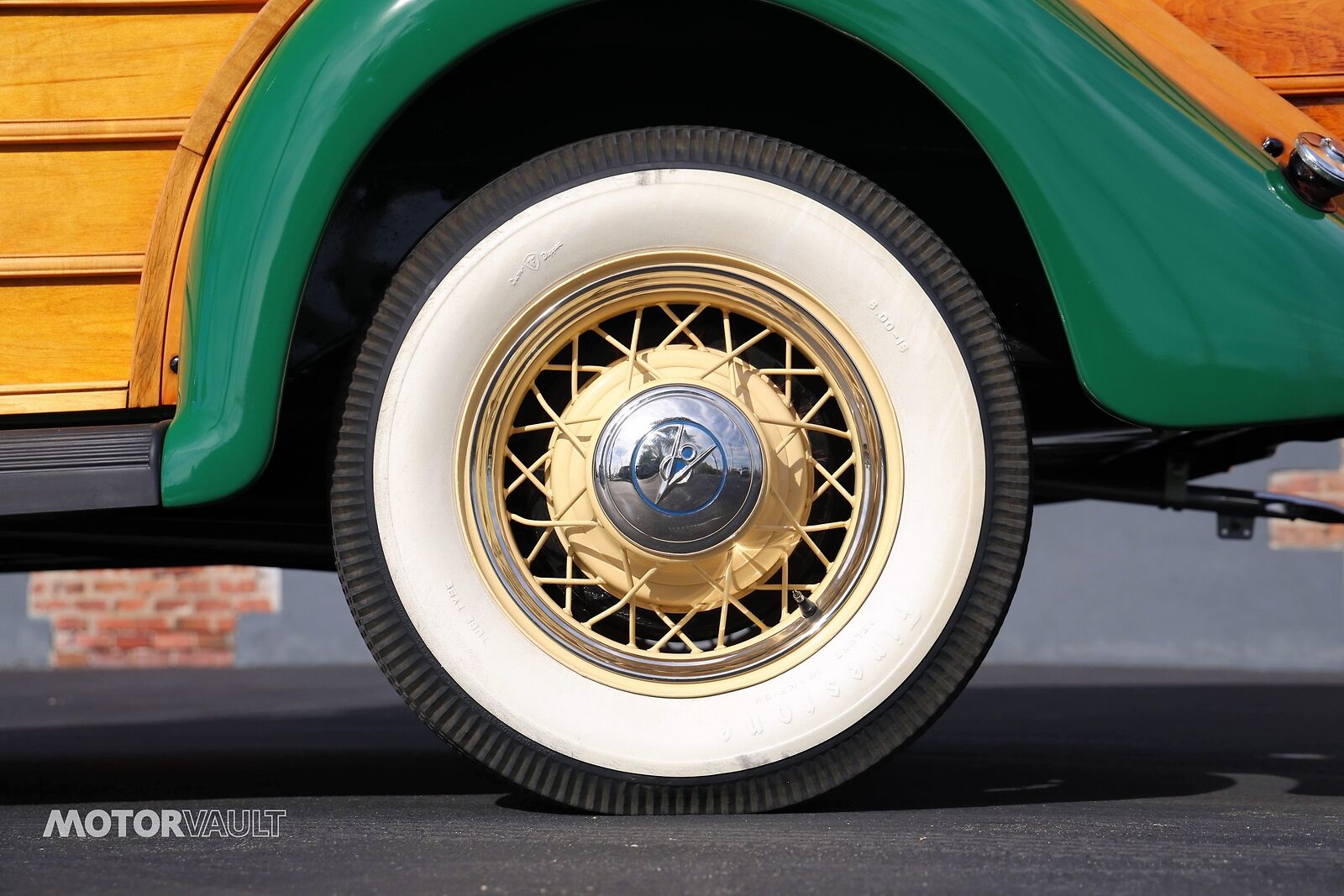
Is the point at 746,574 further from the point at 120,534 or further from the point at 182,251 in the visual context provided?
the point at 120,534

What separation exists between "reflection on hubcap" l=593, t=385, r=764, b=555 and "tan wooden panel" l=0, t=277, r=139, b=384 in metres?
0.66

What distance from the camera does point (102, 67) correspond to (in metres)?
1.67

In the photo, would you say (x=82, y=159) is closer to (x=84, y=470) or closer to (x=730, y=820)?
(x=84, y=470)

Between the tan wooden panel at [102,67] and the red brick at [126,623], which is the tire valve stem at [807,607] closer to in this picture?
the tan wooden panel at [102,67]

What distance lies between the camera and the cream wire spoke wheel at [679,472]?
61.2 inches

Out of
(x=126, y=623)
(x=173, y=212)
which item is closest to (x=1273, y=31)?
(x=173, y=212)

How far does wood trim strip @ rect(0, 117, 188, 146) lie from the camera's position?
167 centimetres

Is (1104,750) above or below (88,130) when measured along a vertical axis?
below

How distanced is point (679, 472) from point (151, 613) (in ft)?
15.8

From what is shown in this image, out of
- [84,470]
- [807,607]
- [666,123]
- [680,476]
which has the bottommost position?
[807,607]

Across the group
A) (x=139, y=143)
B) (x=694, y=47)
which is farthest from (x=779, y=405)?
(x=139, y=143)

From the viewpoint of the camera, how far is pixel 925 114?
5.67 feet

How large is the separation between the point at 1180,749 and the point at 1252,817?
0.92 meters

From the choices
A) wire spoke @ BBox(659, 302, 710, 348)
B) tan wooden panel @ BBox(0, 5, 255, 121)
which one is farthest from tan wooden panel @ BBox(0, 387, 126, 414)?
wire spoke @ BBox(659, 302, 710, 348)
